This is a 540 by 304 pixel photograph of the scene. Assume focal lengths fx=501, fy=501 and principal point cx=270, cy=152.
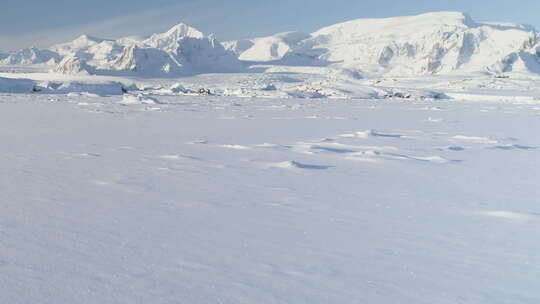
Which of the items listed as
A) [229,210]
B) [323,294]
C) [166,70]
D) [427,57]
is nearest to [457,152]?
[229,210]

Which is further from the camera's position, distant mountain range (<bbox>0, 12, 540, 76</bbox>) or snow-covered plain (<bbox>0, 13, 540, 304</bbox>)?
distant mountain range (<bbox>0, 12, 540, 76</bbox>)

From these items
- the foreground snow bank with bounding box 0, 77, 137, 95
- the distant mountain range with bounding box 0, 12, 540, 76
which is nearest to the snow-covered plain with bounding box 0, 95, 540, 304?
the foreground snow bank with bounding box 0, 77, 137, 95

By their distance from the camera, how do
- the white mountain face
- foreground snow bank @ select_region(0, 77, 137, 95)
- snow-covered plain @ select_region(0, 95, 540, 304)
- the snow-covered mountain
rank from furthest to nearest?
the snow-covered mountain, the white mountain face, foreground snow bank @ select_region(0, 77, 137, 95), snow-covered plain @ select_region(0, 95, 540, 304)

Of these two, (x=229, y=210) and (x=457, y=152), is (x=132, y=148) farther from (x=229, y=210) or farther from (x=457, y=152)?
(x=457, y=152)

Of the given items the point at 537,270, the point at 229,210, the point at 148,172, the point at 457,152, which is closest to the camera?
the point at 537,270

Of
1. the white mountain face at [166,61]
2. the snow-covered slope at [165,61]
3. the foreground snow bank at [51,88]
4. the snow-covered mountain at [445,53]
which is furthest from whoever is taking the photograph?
the snow-covered mountain at [445,53]

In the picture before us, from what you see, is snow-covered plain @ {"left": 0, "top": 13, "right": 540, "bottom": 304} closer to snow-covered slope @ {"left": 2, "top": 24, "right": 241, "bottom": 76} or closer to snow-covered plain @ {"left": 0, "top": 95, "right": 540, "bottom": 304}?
snow-covered plain @ {"left": 0, "top": 95, "right": 540, "bottom": 304}

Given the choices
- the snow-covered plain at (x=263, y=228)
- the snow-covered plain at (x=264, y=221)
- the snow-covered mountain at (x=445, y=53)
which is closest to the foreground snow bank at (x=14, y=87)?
the snow-covered plain at (x=264, y=221)

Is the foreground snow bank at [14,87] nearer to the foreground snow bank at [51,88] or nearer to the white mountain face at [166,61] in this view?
the foreground snow bank at [51,88]

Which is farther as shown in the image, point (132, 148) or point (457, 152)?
point (457, 152)

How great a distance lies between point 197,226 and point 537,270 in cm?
197

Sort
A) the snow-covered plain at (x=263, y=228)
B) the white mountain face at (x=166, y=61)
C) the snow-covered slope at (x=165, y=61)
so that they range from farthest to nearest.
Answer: the white mountain face at (x=166, y=61) < the snow-covered slope at (x=165, y=61) < the snow-covered plain at (x=263, y=228)

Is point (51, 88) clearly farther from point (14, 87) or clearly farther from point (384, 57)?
point (384, 57)

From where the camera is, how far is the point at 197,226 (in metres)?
3.23
